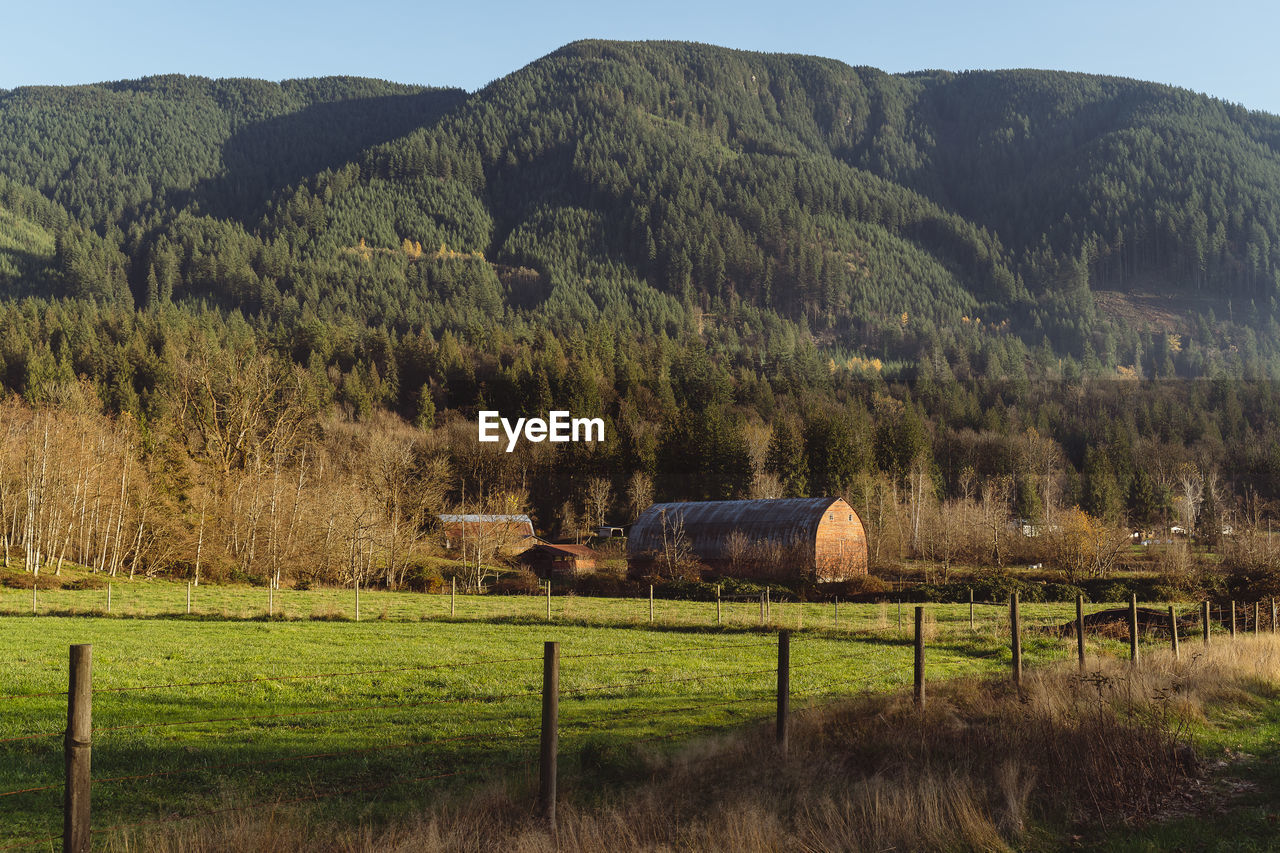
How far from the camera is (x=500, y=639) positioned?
3369 centimetres

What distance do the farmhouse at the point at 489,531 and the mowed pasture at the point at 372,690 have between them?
32.3 m

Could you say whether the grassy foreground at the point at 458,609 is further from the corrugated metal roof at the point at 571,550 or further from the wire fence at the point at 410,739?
the corrugated metal roof at the point at 571,550

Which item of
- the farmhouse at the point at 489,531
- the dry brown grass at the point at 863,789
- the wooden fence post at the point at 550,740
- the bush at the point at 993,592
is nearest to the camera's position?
the dry brown grass at the point at 863,789

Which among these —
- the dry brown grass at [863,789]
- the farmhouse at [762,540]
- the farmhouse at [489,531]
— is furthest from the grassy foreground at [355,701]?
the farmhouse at [489,531]

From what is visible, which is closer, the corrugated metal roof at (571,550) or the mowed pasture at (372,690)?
the mowed pasture at (372,690)

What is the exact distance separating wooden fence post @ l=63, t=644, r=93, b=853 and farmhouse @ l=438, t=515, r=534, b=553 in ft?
216

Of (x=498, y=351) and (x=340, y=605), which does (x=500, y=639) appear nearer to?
(x=340, y=605)

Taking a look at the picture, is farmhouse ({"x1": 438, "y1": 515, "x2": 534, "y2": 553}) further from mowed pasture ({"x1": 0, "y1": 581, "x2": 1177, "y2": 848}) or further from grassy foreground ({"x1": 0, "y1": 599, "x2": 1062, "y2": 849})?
grassy foreground ({"x1": 0, "y1": 599, "x2": 1062, "y2": 849})

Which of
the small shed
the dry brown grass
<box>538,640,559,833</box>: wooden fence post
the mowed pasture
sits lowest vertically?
the small shed

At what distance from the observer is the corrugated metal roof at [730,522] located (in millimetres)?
74875

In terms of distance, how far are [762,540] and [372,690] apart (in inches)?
2237

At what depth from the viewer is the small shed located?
84.4 m

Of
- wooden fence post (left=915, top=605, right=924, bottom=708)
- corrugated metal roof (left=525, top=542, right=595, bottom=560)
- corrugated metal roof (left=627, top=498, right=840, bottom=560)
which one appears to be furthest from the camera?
corrugated metal roof (left=525, top=542, right=595, bottom=560)

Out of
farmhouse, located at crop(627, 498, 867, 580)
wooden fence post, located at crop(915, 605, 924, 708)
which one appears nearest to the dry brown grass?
wooden fence post, located at crop(915, 605, 924, 708)
